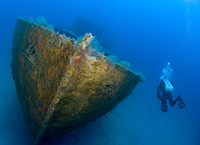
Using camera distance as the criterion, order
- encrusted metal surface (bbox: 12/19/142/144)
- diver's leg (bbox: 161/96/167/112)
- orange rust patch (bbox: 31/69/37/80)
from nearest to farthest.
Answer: encrusted metal surface (bbox: 12/19/142/144) → orange rust patch (bbox: 31/69/37/80) → diver's leg (bbox: 161/96/167/112)

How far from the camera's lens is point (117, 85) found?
9.59ft

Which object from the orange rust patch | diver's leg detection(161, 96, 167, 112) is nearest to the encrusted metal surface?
the orange rust patch

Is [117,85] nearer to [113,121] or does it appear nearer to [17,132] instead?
[17,132]

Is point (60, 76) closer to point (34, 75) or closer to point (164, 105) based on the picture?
point (34, 75)

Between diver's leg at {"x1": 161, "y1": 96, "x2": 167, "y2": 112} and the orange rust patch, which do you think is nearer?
the orange rust patch

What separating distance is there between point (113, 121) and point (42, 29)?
693cm

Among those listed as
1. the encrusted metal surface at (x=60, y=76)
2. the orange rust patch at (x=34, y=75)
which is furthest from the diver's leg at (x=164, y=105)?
the orange rust patch at (x=34, y=75)

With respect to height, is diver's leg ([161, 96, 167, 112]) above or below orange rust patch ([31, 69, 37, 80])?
above

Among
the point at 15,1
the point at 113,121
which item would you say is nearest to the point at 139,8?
the point at 15,1

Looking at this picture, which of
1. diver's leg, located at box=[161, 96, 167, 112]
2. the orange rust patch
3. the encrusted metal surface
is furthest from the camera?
diver's leg, located at box=[161, 96, 167, 112]

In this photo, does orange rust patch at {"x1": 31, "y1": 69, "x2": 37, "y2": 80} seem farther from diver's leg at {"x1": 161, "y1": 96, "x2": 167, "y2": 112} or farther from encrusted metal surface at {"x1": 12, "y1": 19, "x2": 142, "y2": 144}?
diver's leg at {"x1": 161, "y1": 96, "x2": 167, "y2": 112}

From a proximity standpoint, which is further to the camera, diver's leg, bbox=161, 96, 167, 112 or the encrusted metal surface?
diver's leg, bbox=161, 96, 167, 112

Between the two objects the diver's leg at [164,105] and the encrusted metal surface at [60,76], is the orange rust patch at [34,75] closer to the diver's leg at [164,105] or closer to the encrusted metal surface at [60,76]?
the encrusted metal surface at [60,76]

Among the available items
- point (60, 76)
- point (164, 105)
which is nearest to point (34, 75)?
point (60, 76)
